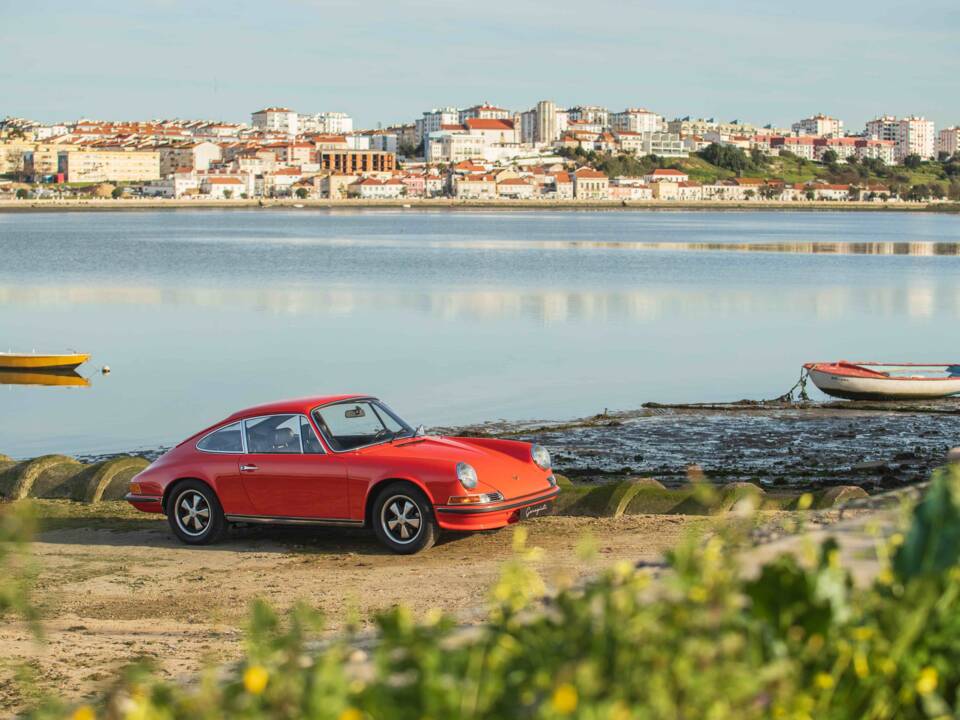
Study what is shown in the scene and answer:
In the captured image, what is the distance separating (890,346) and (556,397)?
1454 cm

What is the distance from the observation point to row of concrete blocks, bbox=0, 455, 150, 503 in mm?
14625

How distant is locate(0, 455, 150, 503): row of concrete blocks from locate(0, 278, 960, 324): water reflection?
29822 mm

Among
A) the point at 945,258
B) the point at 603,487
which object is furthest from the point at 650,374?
the point at 945,258

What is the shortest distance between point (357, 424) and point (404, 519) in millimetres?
1125

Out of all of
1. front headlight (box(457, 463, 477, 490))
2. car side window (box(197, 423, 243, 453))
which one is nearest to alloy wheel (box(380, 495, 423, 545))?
front headlight (box(457, 463, 477, 490))

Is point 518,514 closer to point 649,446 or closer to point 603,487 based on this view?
point 603,487

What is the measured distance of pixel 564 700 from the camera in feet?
10.3

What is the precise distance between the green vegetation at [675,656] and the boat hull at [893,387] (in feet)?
75.9

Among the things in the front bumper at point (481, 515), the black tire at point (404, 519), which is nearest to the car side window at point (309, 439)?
the black tire at point (404, 519)

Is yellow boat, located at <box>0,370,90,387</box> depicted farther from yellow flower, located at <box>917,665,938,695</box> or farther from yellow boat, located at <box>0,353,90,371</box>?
yellow flower, located at <box>917,665,938,695</box>

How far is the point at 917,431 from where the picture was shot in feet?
75.3

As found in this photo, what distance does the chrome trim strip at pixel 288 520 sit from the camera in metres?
11.4

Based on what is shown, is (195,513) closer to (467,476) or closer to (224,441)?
(224,441)

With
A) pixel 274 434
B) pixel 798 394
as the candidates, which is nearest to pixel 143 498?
pixel 274 434
